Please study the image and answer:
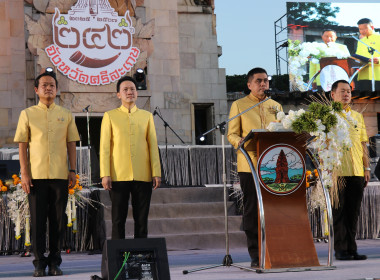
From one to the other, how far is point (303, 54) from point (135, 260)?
18.2m

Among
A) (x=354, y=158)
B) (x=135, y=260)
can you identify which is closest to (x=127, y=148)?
(x=135, y=260)

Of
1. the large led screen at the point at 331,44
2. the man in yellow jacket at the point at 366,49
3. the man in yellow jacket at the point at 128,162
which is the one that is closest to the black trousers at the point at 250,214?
the man in yellow jacket at the point at 128,162

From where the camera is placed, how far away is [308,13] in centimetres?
2252

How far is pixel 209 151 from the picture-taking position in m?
14.6

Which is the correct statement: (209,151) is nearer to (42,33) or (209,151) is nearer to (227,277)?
(42,33)

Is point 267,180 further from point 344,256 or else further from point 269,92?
point 344,256

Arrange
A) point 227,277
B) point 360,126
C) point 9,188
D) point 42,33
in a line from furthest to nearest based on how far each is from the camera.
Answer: point 42,33
point 9,188
point 360,126
point 227,277

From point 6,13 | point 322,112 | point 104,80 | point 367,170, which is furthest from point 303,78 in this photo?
point 322,112

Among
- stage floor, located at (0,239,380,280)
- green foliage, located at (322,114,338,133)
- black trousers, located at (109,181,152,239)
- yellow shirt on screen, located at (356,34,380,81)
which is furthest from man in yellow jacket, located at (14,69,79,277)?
yellow shirt on screen, located at (356,34,380,81)

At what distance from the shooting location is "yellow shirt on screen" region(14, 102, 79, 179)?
577 cm

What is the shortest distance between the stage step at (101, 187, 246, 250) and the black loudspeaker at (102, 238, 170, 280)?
4.38 m

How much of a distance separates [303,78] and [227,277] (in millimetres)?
17166

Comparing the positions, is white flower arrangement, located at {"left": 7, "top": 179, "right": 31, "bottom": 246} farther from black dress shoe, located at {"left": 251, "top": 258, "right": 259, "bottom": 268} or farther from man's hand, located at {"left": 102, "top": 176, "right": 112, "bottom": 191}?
black dress shoe, located at {"left": 251, "top": 258, "right": 259, "bottom": 268}


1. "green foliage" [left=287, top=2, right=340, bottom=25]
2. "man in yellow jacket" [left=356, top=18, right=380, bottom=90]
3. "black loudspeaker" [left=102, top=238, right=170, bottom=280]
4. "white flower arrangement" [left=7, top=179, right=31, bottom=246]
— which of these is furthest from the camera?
"green foliage" [left=287, top=2, right=340, bottom=25]
